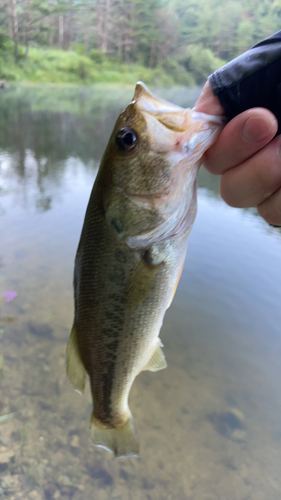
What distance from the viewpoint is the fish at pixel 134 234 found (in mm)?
965

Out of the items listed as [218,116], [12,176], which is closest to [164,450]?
[218,116]

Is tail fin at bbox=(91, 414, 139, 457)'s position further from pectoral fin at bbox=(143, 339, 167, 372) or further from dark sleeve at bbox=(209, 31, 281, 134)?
dark sleeve at bbox=(209, 31, 281, 134)

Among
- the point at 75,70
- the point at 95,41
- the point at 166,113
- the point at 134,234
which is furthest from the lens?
the point at 95,41

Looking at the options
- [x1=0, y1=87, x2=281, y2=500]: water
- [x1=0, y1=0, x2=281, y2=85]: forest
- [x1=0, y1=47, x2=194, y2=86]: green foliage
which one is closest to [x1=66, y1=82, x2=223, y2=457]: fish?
[x1=0, y1=87, x2=281, y2=500]: water

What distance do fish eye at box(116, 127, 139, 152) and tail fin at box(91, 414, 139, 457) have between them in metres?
1.30

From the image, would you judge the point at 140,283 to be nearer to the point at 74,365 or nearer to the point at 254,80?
the point at 74,365

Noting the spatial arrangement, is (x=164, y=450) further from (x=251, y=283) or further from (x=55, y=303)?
(x=251, y=283)

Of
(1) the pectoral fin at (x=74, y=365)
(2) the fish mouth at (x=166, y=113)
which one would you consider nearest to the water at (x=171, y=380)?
(1) the pectoral fin at (x=74, y=365)

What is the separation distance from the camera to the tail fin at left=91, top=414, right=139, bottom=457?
146 centimetres

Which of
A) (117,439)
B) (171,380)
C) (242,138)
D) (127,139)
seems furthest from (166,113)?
(171,380)

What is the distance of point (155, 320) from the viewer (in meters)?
1.21

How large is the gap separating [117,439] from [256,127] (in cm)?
151

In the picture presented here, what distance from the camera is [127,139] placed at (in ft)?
3.23

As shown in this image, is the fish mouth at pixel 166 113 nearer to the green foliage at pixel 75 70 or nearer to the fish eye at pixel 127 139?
the fish eye at pixel 127 139
